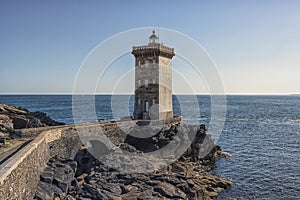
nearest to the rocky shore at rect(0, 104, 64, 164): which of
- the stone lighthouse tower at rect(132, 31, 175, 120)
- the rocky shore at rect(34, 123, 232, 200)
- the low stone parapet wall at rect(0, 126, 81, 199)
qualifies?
the low stone parapet wall at rect(0, 126, 81, 199)

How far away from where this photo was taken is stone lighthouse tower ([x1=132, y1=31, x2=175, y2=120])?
28828 mm

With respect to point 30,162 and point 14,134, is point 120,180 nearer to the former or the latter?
point 30,162

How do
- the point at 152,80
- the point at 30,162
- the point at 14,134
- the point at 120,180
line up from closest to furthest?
the point at 30,162 → the point at 120,180 → the point at 14,134 → the point at 152,80

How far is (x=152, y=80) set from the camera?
2905 centimetres

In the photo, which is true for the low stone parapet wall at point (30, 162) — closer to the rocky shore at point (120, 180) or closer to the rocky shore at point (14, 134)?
the rocky shore at point (120, 180)

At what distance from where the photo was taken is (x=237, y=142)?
37.8 m

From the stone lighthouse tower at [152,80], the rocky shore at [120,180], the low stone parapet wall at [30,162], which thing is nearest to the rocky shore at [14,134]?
the low stone parapet wall at [30,162]

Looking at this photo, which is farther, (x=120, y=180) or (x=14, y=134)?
(x=14, y=134)

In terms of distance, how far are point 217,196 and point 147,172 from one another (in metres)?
4.76

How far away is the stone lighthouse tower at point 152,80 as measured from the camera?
2883 centimetres

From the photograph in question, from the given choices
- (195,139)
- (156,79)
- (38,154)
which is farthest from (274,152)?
(38,154)

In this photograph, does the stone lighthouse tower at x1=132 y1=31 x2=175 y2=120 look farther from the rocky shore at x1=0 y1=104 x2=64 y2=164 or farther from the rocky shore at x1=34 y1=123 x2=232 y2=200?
the rocky shore at x1=0 y1=104 x2=64 y2=164

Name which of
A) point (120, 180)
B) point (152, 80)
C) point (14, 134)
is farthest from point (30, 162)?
point (152, 80)

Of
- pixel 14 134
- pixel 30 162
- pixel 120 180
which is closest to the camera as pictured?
pixel 30 162
